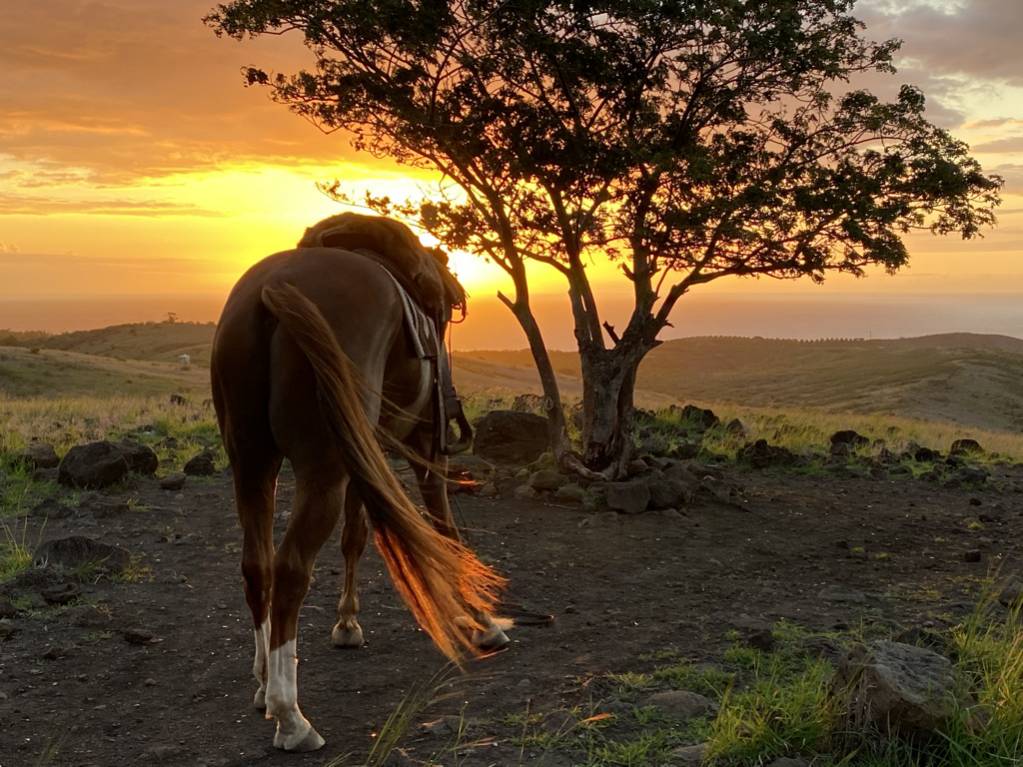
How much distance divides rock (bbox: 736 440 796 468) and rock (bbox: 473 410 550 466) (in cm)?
313

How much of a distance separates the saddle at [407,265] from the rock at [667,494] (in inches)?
198

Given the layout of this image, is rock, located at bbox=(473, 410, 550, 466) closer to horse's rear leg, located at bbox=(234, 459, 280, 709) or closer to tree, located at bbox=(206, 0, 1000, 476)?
tree, located at bbox=(206, 0, 1000, 476)

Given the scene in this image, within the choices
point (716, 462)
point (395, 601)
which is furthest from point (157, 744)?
point (716, 462)

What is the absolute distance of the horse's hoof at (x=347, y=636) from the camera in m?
5.83

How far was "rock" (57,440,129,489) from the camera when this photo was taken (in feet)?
34.4

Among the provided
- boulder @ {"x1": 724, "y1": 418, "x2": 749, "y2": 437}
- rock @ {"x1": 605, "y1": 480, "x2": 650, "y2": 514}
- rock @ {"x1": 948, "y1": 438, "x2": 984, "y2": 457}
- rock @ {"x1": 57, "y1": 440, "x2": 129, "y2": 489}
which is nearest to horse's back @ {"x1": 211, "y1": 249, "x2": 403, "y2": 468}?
rock @ {"x1": 605, "y1": 480, "x2": 650, "y2": 514}

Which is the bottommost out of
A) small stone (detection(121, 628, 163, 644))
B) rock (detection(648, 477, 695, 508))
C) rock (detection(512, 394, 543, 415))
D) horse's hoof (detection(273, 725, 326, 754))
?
small stone (detection(121, 628, 163, 644))

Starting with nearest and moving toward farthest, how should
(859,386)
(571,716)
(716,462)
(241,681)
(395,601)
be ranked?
(571,716) → (241,681) → (395,601) → (716,462) → (859,386)

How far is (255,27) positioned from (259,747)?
9181mm

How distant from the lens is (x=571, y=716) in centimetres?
425

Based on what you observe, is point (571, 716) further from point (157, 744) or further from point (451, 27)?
point (451, 27)

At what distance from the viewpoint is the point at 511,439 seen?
1271 cm

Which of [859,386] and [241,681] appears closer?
[241,681]

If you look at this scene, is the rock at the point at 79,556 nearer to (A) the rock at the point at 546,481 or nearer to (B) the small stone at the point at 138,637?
(B) the small stone at the point at 138,637
